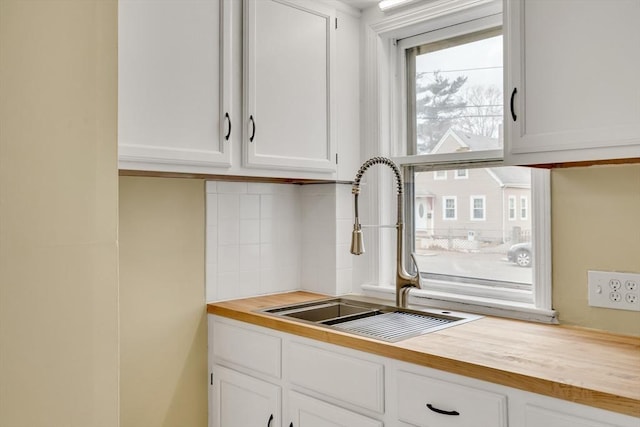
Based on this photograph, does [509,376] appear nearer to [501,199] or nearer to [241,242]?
[501,199]

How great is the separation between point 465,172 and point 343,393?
1.12 meters

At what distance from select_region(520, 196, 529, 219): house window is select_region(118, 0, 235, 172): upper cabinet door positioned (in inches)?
47.3

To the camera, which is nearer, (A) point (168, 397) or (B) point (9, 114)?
(B) point (9, 114)

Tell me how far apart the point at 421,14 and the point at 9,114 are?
2.03m

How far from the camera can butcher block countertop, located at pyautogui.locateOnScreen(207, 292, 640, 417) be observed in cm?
125

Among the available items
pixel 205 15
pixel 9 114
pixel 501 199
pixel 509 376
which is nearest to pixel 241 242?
pixel 205 15

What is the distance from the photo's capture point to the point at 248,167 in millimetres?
2143

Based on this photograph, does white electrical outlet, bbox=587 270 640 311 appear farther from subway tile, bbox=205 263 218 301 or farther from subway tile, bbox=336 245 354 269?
subway tile, bbox=205 263 218 301

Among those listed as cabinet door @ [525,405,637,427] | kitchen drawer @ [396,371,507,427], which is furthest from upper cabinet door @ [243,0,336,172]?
cabinet door @ [525,405,637,427]

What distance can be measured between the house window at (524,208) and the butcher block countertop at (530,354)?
44cm

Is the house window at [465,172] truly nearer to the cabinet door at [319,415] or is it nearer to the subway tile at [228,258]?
the cabinet door at [319,415]

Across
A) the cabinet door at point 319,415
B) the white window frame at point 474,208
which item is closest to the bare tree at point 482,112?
the white window frame at point 474,208

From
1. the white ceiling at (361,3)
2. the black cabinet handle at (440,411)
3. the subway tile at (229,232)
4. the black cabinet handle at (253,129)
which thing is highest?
the white ceiling at (361,3)

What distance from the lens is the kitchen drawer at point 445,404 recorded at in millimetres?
1411
